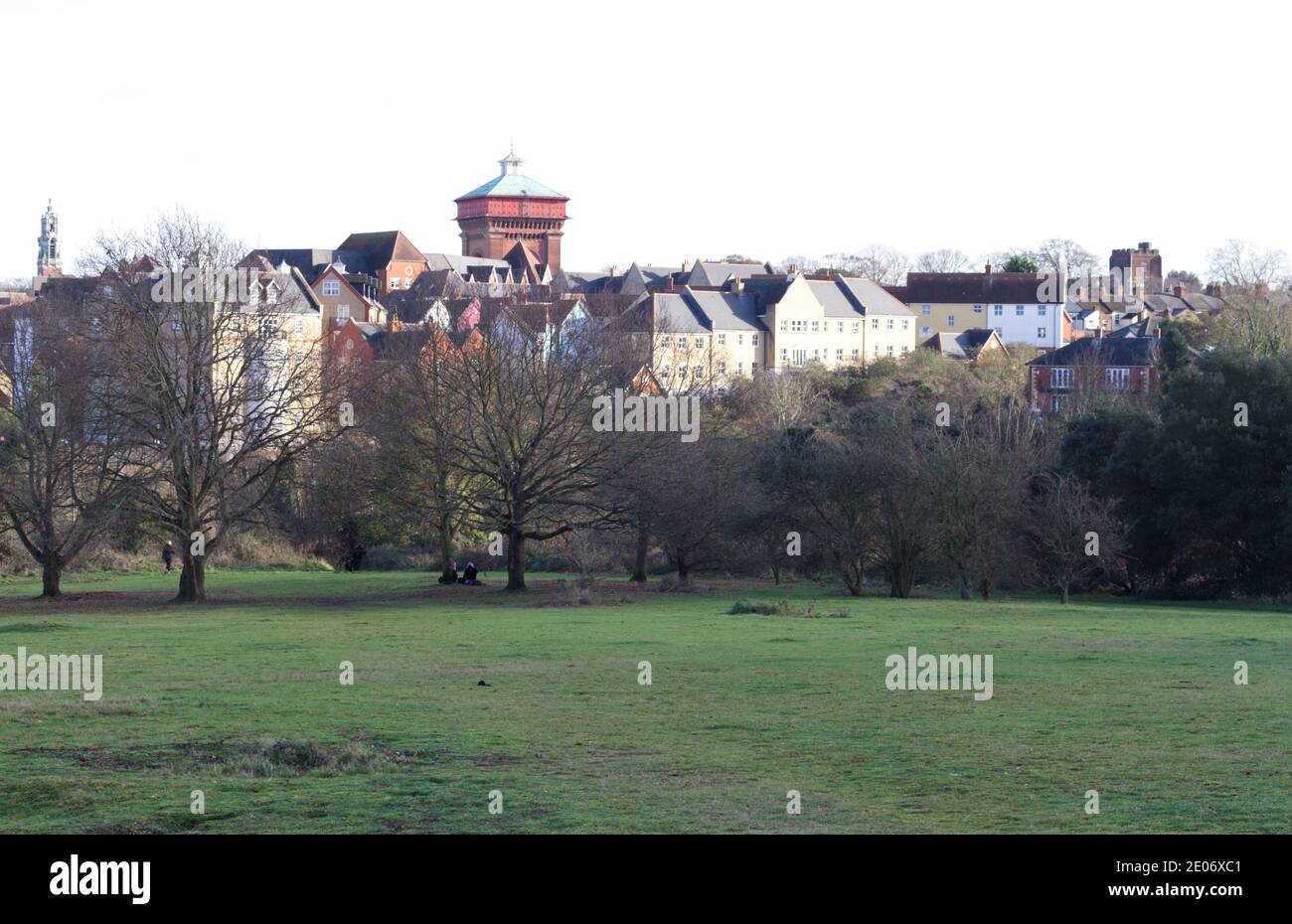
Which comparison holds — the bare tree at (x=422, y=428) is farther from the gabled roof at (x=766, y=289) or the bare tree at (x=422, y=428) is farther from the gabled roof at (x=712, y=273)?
the gabled roof at (x=712, y=273)

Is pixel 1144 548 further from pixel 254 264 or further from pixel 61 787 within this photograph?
pixel 61 787

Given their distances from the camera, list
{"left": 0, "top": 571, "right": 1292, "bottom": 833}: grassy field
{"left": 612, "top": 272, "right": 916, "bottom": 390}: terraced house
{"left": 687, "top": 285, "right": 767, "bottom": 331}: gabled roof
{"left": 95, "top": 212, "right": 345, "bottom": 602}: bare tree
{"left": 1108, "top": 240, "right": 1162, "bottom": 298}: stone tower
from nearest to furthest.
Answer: {"left": 0, "top": 571, "right": 1292, "bottom": 833}: grassy field < {"left": 95, "top": 212, "right": 345, "bottom": 602}: bare tree < {"left": 612, "top": 272, "right": 916, "bottom": 390}: terraced house < {"left": 687, "top": 285, "right": 767, "bottom": 331}: gabled roof < {"left": 1108, "top": 240, "right": 1162, "bottom": 298}: stone tower

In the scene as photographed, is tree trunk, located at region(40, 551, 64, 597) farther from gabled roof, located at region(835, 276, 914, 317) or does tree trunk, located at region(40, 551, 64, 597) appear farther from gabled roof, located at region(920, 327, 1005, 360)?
gabled roof, located at region(835, 276, 914, 317)

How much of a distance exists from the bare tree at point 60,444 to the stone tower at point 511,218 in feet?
457

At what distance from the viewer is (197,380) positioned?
144 feet

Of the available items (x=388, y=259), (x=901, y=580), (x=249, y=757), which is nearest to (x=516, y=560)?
(x=901, y=580)

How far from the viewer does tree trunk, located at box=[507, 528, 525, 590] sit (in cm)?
4672

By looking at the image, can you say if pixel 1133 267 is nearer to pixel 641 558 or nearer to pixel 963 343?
pixel 963 343

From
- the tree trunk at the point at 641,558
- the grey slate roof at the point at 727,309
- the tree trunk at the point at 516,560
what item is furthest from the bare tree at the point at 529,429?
the grey slate roof at the point at 727,309

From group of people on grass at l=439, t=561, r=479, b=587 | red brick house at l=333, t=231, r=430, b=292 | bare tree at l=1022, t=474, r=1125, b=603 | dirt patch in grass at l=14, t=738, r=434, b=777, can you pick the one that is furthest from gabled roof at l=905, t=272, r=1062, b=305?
dirt patch in grass at l=14, t=738, r=434, b=777

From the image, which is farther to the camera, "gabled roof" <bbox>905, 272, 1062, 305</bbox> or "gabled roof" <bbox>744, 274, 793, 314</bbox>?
"gabled roof" <bbox>905, 272, 1062, 305</bbox>

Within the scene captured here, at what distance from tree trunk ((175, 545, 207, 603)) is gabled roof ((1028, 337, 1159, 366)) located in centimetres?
6428

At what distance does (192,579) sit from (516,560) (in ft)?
31.2
